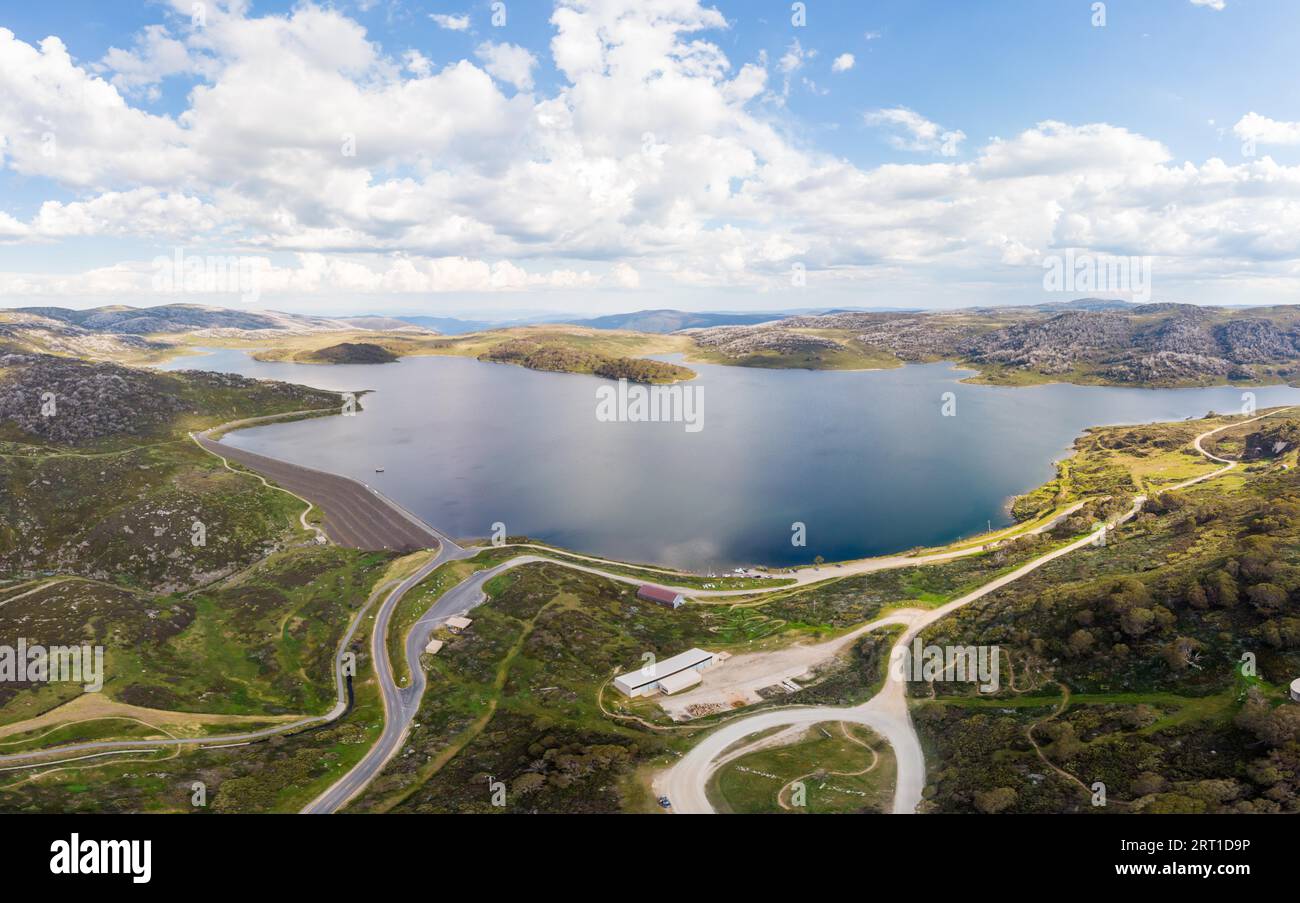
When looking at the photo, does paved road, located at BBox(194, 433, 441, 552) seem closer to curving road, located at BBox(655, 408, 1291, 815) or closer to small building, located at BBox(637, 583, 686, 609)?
small building, located at BBox(637, 583, 686, 609)

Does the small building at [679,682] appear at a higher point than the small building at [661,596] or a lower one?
lower

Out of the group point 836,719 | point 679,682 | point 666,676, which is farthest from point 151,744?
point 836,719

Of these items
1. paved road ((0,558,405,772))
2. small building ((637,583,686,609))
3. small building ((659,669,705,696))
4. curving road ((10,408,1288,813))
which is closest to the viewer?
curving road ((10,408,1288,813))

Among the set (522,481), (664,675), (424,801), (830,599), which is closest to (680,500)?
(522,481)

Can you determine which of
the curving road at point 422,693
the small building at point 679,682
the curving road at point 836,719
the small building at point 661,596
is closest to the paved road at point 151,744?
the curving road at point 422,693

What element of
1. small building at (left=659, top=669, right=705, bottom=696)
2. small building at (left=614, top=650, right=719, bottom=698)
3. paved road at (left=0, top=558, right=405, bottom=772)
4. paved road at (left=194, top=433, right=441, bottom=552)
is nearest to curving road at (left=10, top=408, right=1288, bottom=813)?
paved road at (left=0, top=558, right=405, bottom=772)

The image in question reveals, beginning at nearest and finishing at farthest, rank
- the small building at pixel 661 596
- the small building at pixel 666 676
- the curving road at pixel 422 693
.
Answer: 1. the curving road at pixel 422 693
2. the small building at pixel 666 676
3. the small building at pixel 661 596

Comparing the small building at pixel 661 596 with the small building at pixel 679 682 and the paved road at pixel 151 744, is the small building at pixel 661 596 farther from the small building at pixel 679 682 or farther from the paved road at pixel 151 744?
the paved road at pixel 151 744
